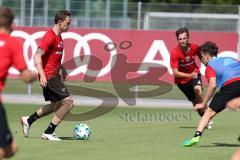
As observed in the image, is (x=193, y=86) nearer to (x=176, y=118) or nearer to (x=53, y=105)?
(x=176, y=118)

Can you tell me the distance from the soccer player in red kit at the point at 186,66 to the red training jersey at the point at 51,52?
3.45 m

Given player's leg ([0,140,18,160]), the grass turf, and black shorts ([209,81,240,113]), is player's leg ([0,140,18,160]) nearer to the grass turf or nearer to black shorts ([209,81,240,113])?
the grass turf

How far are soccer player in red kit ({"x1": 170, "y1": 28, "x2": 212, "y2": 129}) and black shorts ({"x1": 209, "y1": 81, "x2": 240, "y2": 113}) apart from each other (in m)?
3.74

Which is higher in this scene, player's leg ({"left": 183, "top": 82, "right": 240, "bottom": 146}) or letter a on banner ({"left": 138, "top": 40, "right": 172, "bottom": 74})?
player's leg ({"left": 183, "top": 82, "right": 240, "bottom": 146})

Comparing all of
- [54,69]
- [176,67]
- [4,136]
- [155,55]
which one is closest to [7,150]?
[4,136]

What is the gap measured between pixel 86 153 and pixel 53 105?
2.55 meters

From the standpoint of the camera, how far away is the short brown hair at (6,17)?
8836mm

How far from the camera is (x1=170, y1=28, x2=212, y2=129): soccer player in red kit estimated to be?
17.2 m

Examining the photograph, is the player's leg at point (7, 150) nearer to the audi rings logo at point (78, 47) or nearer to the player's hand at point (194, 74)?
the player's hand at point (194, 74)

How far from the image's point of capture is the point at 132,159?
11.7m

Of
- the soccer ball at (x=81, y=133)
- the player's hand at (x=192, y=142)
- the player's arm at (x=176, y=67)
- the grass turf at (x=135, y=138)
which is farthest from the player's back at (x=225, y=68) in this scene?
the player's arm at (x=176, y=67)

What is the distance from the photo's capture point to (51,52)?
14.4 metres

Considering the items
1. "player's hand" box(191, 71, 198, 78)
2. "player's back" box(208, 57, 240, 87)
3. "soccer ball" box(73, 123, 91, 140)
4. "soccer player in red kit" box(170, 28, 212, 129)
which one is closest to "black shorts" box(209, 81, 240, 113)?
"player's back" box(208, 57, 240, 87)

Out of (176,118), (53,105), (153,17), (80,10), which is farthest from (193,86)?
(80,10)
